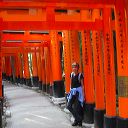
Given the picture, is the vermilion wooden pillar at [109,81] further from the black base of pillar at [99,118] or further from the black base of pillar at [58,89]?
the black base of pillar at [58,89]

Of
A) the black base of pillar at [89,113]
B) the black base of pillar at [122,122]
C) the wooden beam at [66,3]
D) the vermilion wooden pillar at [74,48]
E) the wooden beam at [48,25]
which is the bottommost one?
the black base of pillar at [89,113]

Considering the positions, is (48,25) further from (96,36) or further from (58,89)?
(58,89)

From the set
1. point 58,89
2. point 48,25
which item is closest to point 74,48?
point 48,25

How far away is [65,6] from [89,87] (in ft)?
8.78

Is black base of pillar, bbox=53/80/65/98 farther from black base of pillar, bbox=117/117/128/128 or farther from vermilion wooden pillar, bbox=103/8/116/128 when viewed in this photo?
black base of pillar, bbox=117/117/128/128

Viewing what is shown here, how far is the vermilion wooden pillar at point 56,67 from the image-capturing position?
13391mm

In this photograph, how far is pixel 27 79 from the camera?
24.3m

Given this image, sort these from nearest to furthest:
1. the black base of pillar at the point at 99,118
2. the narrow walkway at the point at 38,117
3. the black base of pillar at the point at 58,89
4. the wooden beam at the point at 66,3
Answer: the wooden beam at the point at 66,3 < the black base of pillar at the point at 99,118 < the narrow walkway at the point at 38,117 < the black base of pillar at the point at 58,89

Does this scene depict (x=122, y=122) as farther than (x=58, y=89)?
No

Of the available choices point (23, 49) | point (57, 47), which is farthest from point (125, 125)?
point (23, 49)

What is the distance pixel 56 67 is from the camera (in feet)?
44.7

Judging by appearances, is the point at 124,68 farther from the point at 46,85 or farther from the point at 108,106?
the point at 46,85

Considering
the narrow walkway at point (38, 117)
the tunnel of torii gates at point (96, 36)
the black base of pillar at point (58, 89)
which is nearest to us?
the tunnel of torii gates at point (96, 36)

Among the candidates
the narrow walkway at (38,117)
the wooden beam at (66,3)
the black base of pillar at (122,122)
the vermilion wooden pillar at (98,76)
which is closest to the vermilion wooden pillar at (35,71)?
the narrow walkway at (38,117)
